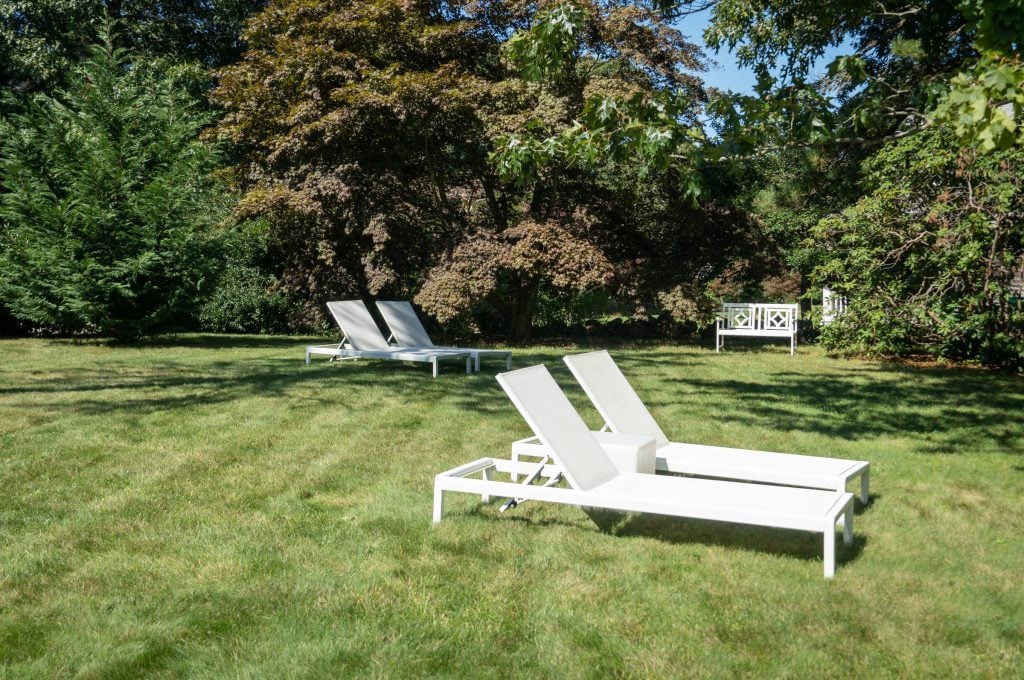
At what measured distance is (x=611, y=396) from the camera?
20.7ft

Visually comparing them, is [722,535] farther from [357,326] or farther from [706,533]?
[357,326]

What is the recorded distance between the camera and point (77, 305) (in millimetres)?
16016

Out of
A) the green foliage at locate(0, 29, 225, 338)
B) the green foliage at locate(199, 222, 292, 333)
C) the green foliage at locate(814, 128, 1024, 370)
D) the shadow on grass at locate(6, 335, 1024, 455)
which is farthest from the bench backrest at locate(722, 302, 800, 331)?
the green foliage at locate(0, 29, 225, 338)

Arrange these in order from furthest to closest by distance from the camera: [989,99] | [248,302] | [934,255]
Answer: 1. [248,302]
2. [934,255]
3. [989,99]

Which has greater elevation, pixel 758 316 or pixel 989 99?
pixel 989 99

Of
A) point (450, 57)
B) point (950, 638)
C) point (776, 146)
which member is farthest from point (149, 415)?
point (450, 57)

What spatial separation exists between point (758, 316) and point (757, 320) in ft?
0.72

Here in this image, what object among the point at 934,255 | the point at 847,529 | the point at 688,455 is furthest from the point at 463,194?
the point at 847,529

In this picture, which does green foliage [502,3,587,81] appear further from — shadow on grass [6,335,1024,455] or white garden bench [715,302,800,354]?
white garden bench [715,302,800,354]

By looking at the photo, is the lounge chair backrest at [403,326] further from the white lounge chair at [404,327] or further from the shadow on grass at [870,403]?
the shadow on grass at [870,403]

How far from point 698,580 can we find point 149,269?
48.0 feet

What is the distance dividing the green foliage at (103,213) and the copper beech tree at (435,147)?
1350 mm

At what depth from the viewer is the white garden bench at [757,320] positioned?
1759 centimetres

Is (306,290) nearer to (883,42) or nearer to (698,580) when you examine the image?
(883,42)
